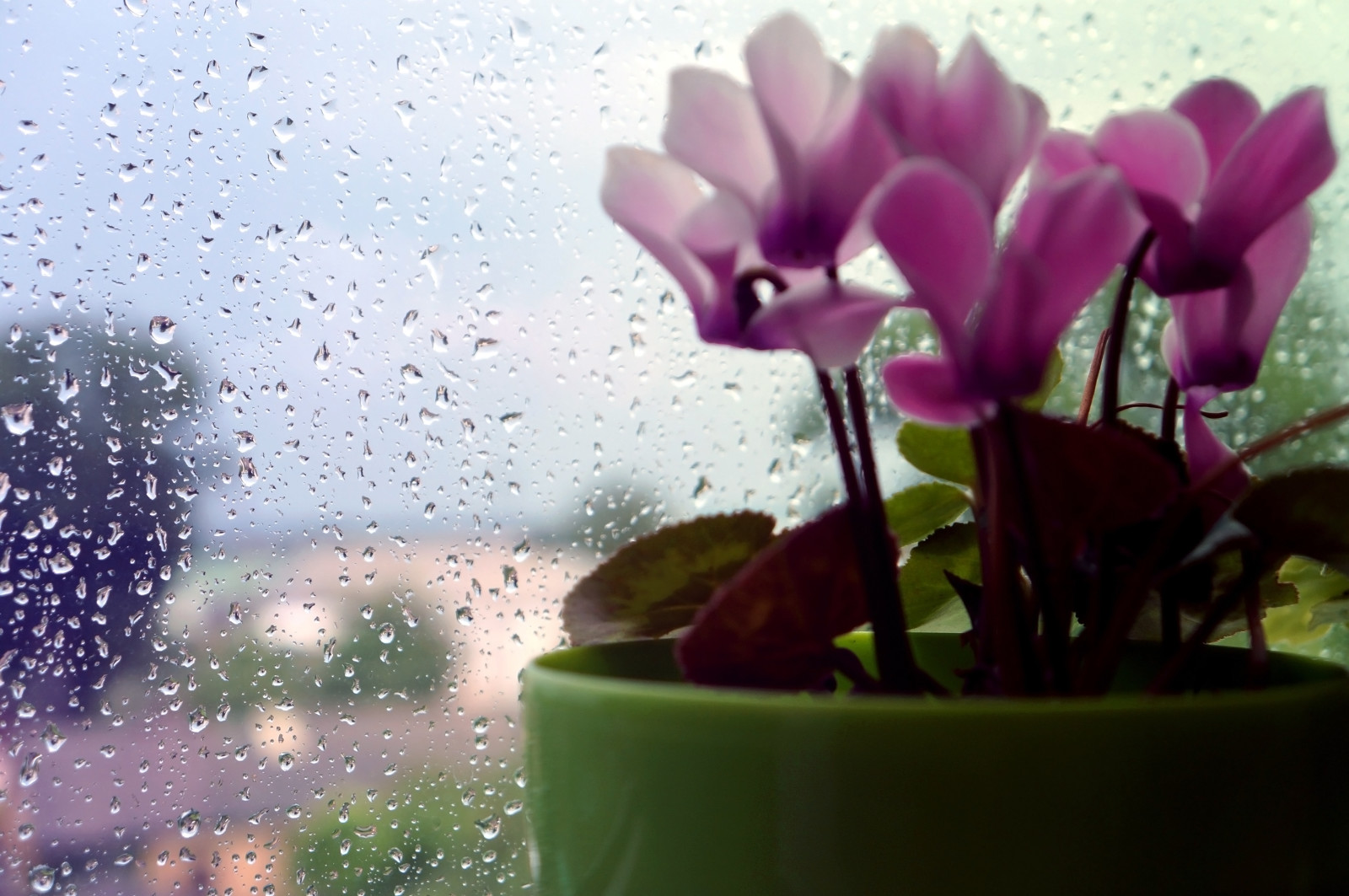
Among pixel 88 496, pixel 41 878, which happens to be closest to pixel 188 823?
pixel 41 878

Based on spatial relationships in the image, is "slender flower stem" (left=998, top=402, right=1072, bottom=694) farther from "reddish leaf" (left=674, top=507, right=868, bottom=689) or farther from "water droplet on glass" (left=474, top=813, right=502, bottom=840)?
"water droplet on glass" (left=474, top=813, right=502, bottom=840)

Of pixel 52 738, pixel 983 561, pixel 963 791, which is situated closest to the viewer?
pixel 963 791

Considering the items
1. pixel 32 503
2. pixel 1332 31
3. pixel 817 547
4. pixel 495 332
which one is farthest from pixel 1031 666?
pixel 1332 31

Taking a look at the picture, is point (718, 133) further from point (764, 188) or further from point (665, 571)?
point (665, 571)

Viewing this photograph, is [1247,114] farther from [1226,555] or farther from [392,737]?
[392,737]

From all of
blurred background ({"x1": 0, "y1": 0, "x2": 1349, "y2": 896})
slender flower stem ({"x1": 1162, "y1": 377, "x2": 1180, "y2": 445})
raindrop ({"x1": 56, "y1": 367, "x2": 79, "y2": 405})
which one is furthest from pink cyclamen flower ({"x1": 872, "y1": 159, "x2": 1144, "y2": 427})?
raindrop ({"x1": 56, "y1": 367, "x2": 79, "y2": 405})

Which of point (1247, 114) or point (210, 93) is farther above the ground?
point (210, 93)
